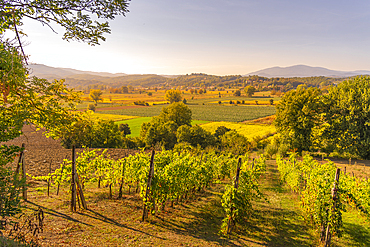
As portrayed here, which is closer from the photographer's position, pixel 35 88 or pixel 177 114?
pixel 35 88

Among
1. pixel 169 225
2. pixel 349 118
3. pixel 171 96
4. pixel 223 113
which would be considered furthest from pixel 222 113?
pixel 169 225

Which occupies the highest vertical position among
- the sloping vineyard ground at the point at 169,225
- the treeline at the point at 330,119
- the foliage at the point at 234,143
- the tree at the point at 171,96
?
the tree at the point at 171,96

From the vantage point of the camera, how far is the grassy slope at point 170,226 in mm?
5930

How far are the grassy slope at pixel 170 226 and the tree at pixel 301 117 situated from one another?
16777 millimetres

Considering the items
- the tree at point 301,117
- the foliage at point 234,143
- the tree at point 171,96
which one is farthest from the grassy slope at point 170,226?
the tree at point 171,96

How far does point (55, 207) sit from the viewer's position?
7645 mm

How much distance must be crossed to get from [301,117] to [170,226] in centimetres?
2305

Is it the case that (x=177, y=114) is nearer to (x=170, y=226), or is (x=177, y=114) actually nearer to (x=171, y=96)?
(x=170, y=226)

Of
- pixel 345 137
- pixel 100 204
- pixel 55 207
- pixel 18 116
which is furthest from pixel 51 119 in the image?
pixel 345 137

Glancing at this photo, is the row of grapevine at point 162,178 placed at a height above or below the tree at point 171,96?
below

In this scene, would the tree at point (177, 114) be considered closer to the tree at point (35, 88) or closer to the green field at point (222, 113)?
the green field at point (222, 113)

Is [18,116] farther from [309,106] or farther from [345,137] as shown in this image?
[345,137]

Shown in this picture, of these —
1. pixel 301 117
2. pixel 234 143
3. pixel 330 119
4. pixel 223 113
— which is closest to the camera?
pixel 330 119

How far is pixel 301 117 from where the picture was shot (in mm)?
23844
